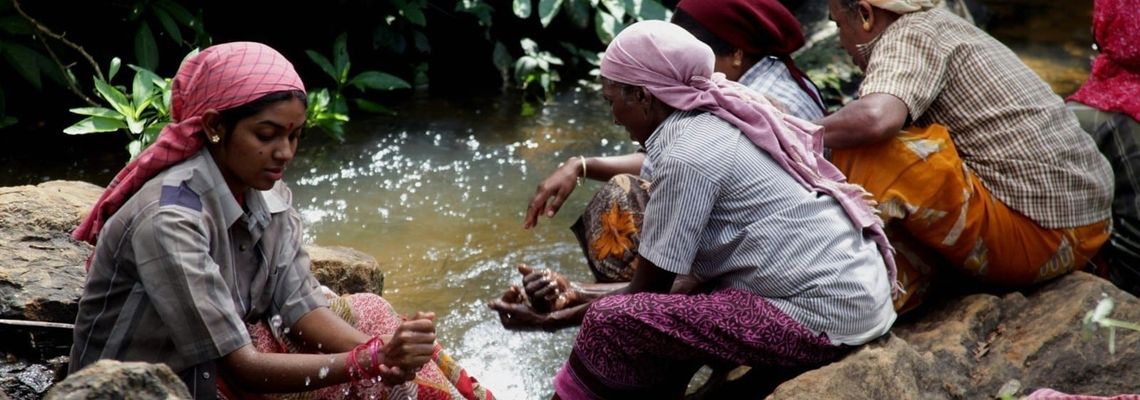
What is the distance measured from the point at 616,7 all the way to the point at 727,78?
318 centimetres

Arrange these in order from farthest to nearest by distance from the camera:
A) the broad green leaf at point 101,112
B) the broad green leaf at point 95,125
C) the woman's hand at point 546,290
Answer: the broad green leaf at point 101,112, the broad green leaf at point 95,125, the woman's hand at point 546,290

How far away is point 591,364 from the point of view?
3.22 meters

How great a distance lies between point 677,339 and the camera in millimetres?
3119

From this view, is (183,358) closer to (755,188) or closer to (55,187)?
(755,188)

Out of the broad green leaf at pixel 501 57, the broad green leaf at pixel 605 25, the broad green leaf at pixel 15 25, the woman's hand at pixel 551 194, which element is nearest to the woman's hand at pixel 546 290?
the woman's hand at pixel 551 194

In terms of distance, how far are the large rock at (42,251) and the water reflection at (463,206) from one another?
1.22m

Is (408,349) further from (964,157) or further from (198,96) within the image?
(964,157)

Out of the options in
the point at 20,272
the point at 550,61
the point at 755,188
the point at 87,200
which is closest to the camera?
the point at 755,188

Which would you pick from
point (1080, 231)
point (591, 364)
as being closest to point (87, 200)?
point (591, 364)

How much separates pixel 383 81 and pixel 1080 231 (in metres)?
3.82

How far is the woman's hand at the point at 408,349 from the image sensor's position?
2635 millimetres

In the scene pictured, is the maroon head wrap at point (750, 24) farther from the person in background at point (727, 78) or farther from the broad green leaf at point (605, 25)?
the broad green leaf at point (605, 25)

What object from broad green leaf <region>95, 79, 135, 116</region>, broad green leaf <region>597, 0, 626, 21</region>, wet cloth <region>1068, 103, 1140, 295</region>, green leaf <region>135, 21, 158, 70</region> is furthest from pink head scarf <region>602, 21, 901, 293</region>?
broad green leaf <region>597, 0, 626, 21</region>

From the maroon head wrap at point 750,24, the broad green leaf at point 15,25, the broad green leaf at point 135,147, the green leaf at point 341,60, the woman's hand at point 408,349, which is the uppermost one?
the maroon head wrap at point 750,24
